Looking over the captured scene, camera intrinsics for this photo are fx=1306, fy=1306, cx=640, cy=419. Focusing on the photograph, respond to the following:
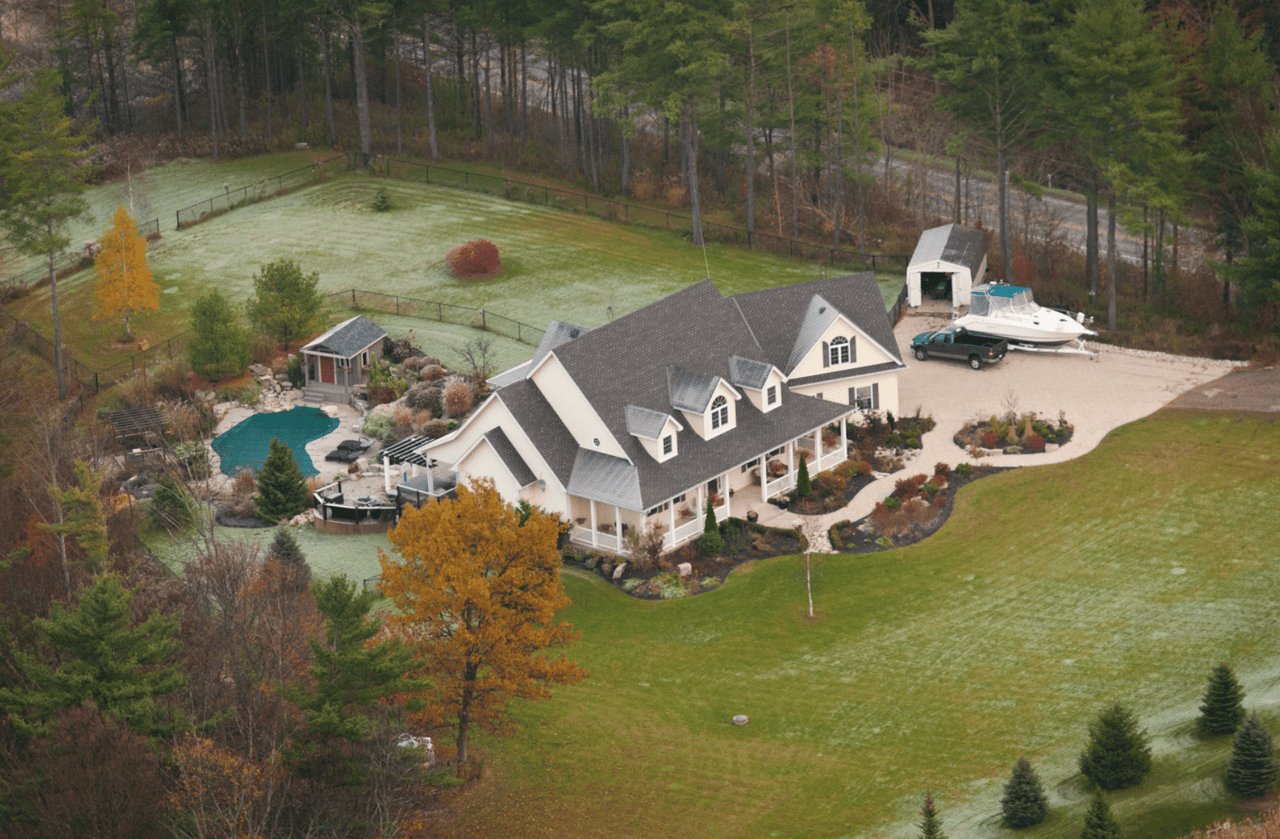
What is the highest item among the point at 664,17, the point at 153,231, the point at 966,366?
the point at 664,17

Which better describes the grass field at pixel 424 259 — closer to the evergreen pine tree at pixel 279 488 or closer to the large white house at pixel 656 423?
the large white house at pixel 656 423

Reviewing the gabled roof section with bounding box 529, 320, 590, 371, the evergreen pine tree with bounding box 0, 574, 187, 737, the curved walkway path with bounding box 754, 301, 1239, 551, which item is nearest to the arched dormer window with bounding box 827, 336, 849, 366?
the curved walkway path with bounding box 754, 301, 1239, 551

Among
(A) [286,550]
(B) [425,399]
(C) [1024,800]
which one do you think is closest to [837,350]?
(B) [425,399]

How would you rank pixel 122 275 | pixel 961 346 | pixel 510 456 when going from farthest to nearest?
pixel 122 275 < pixel 961 346 < pixel 510 456

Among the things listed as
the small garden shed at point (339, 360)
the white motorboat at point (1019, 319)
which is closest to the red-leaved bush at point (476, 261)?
the small garden shed at point (339, 360)

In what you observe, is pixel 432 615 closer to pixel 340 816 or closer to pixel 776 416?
pixel 340 816

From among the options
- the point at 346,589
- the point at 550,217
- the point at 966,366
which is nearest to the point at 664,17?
the point at 550,217

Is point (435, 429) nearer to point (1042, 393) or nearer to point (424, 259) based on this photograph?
point (424, 259)
